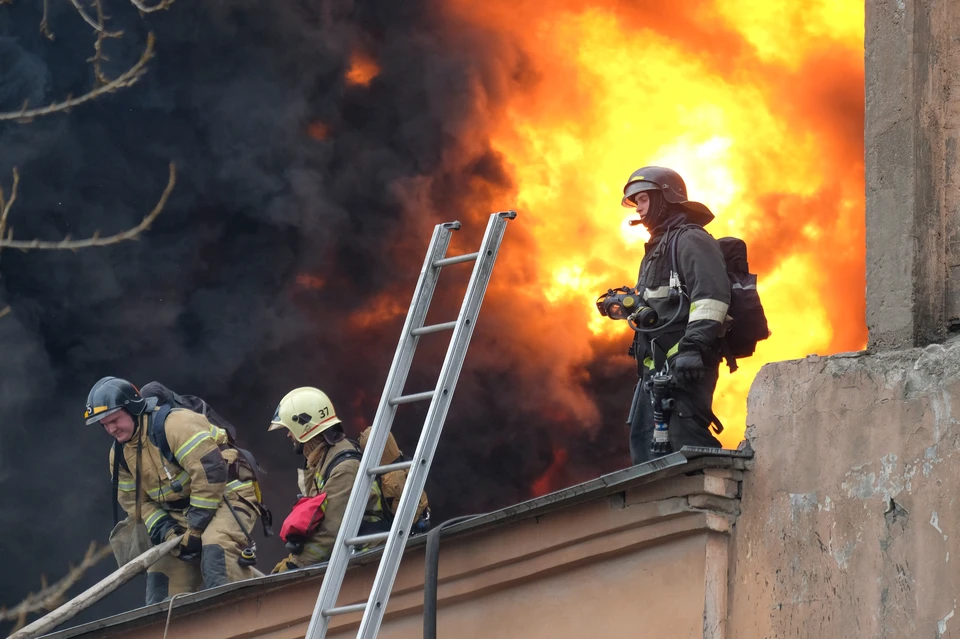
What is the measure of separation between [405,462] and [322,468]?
6.30 ft

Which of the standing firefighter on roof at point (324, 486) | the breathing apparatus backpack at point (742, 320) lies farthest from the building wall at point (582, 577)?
the breathing apparatus backpack at point (742, 320)

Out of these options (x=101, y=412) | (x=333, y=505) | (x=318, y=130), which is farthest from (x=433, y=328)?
(x=318, y=130)

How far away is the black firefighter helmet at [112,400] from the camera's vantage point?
8586 millimetres

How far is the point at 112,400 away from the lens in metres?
8.58

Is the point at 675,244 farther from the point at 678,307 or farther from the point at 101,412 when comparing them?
the point at 101,412

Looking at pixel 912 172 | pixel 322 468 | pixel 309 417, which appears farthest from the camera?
pixel 309 417

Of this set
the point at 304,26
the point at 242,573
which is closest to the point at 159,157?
the point at 304,26

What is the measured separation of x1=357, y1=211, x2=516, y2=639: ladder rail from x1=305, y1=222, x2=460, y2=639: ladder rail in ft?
0.57

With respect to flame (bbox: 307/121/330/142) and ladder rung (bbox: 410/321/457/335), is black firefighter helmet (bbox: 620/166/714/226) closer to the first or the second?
Result: ladder rung (bbox: 410/321/457/335)

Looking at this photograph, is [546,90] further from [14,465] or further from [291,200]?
[14,465]

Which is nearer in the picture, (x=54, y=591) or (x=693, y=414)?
(x=693, y=414)

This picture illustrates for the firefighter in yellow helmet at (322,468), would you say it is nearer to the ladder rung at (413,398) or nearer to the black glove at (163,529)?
the black glove at (163,529)

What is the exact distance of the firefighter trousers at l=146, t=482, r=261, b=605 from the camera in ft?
27.1

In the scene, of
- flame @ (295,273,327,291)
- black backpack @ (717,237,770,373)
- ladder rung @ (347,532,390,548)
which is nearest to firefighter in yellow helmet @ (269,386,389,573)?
ladder rung @ (347,532,390,548)
